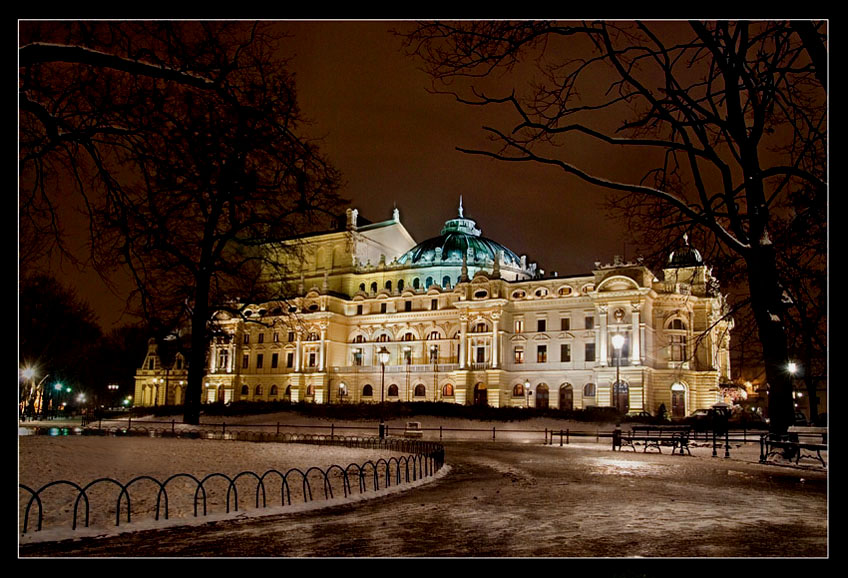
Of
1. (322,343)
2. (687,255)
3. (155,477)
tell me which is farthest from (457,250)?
(155,477)

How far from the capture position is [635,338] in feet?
238

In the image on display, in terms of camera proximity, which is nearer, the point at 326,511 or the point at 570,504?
the point at 326,511

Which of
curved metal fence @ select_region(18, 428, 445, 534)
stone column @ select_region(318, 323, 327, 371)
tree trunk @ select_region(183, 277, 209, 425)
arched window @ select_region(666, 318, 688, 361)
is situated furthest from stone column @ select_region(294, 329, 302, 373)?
curved metal fence @ select_region(18, 428, 445, 534)

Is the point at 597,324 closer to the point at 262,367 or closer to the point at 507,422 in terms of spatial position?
the point at 507,422

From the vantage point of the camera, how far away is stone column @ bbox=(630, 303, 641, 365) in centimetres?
7238

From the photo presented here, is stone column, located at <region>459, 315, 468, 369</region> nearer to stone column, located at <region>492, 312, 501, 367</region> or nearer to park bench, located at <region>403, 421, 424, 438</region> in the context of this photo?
stone column, located at <region>492, 312, 501, 367</region>

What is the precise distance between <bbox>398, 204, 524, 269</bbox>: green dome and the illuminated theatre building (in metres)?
0.24

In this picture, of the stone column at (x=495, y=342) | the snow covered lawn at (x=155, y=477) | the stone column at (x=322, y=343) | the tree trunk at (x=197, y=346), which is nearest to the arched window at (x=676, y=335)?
the stone column at (x=495, y=342)

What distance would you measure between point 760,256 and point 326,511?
12.2 m

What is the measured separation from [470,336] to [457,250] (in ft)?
72.4

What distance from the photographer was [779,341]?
18.4 metres
